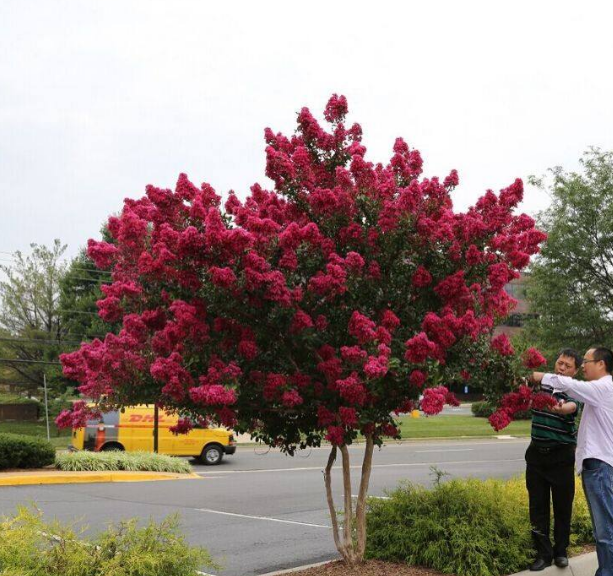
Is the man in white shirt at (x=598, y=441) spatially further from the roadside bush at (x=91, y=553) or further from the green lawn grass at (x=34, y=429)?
the green lawn grass at (x=34, y=429)

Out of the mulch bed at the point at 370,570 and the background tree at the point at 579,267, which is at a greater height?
the background tree at the point at 579,267

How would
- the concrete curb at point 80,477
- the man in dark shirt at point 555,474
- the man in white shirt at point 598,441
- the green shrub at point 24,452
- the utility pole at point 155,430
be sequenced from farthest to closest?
the utility pole at point 155,430
the green shrub at point 24,452
the concrete curb at point 80,477
the man in dark shirt at point 555,474
the man in white shirt at point 598,441

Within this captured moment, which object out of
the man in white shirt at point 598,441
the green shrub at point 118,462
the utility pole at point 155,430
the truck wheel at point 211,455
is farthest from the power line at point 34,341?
the man in white shirt at point 598,441

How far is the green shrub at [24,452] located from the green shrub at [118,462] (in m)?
0.30

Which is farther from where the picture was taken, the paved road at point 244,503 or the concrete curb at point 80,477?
the concrete curb at point 80,477

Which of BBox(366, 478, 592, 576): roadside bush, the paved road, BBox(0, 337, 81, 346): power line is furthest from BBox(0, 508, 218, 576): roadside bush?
BBox(0, 337, 81, 346): power line

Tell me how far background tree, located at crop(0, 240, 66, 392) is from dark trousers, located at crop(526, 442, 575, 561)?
28440 mm

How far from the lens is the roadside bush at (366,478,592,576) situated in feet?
19.0

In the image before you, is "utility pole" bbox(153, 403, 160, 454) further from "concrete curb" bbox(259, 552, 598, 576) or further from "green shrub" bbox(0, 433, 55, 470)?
"concrete curb" bbox(259, 552, 598, 576)

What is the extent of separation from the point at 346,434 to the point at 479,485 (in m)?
2.44

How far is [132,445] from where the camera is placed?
64.6 feet

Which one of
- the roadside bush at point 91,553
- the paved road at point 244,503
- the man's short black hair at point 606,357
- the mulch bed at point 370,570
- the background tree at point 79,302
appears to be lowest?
the paved road at point 244,503

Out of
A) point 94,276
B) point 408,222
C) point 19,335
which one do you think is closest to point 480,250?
point 408,222

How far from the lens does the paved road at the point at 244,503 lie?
27.3 ft
